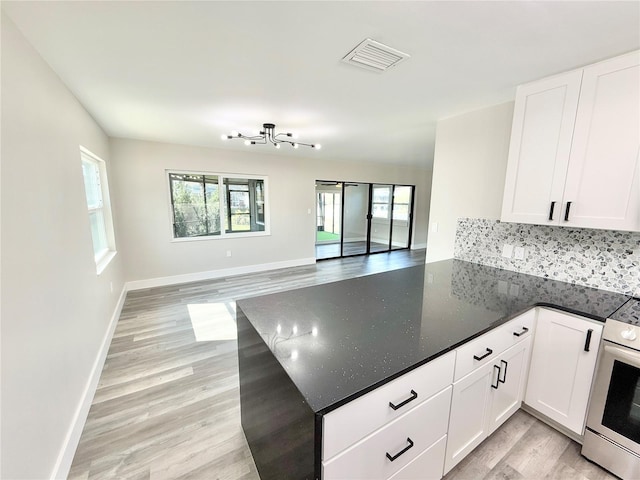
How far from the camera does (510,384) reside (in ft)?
5.48

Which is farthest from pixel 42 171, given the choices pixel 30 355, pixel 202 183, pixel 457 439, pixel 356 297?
pixel 202 183

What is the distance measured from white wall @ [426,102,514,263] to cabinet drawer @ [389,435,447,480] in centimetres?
192

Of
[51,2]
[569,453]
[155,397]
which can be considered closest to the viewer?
[51,2]

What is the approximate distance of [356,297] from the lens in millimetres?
1713

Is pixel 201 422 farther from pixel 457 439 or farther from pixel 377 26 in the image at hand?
pixel 377 26

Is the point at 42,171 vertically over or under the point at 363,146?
under

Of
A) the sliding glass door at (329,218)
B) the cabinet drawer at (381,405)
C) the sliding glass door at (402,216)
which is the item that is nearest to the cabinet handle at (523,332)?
the cabinet drawer at (381,405)

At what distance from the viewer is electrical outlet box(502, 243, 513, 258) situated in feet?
7.50

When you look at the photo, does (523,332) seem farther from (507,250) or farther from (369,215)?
(369,215)

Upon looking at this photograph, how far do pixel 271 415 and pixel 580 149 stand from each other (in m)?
2.36

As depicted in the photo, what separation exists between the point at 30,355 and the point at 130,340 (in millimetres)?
1797

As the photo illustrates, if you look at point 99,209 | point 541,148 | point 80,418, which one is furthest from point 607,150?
point 99,209

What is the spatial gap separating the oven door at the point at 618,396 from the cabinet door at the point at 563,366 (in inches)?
2.5

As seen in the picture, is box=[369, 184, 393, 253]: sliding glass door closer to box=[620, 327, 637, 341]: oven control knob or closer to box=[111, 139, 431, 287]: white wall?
box=[111, 139, 431, 287]: white wall
